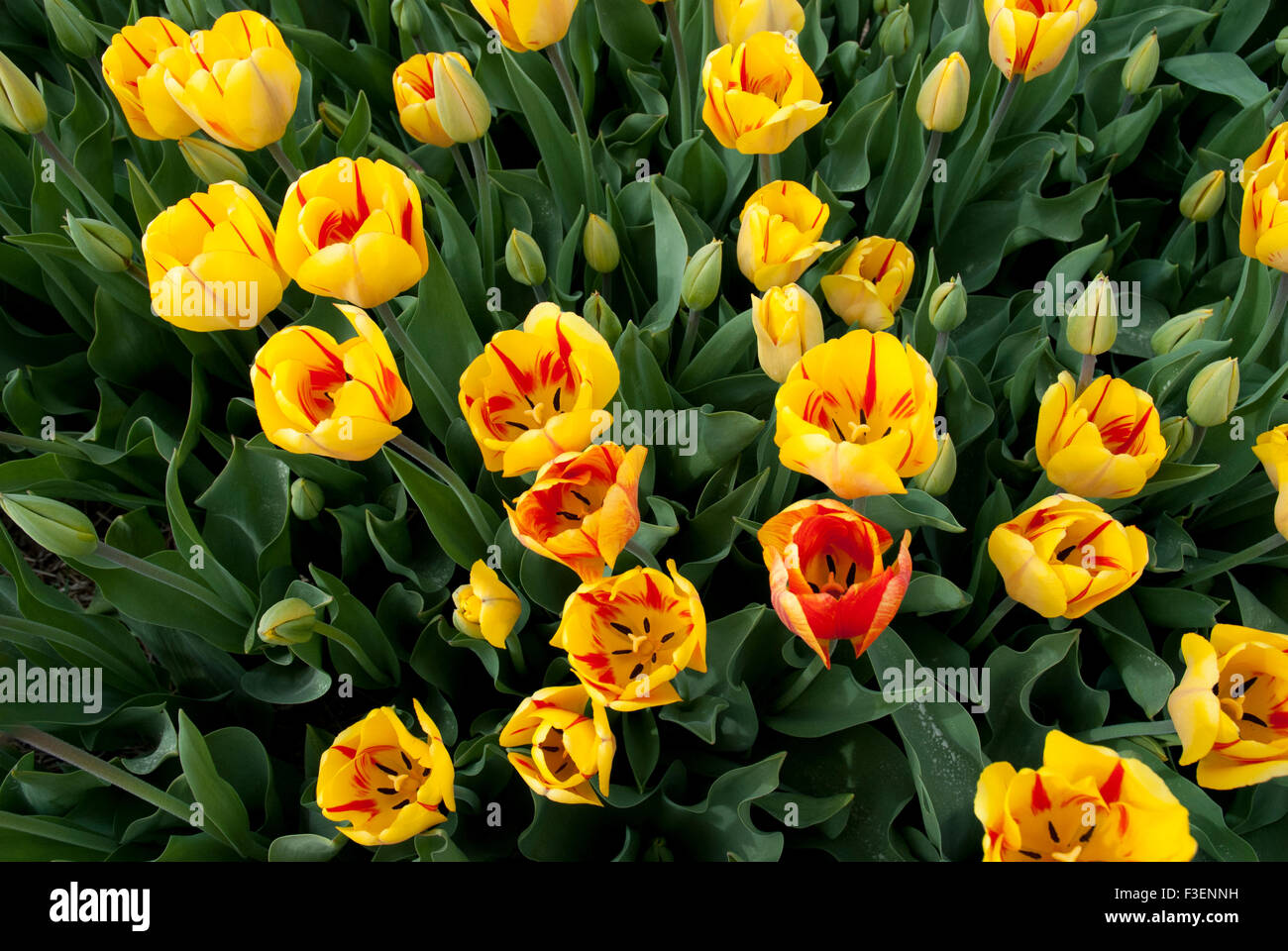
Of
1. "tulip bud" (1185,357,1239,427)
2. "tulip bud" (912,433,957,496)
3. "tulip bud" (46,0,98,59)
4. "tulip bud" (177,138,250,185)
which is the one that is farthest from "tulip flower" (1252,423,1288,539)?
"tulip bud" (46,0,98,59)

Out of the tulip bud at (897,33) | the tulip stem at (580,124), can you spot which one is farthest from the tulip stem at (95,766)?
the tulip bud at (897,33)

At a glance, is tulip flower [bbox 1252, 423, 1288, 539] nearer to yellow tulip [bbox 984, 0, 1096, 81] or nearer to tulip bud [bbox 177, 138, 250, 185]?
yellow tulip [bbox 984, 0, 1096, 81]

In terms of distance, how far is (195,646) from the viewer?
1.27 metres

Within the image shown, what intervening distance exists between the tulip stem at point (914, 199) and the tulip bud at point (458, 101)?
572mm

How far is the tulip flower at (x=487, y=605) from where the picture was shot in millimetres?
975

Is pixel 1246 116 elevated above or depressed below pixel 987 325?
above

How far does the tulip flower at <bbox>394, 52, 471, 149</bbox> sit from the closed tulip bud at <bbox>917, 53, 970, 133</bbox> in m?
0.58

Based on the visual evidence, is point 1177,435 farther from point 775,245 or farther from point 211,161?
point 211,161

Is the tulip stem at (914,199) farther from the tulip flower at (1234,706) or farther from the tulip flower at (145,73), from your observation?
the tulip flower at (145,73)

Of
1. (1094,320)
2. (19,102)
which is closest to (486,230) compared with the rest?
(19,102)
